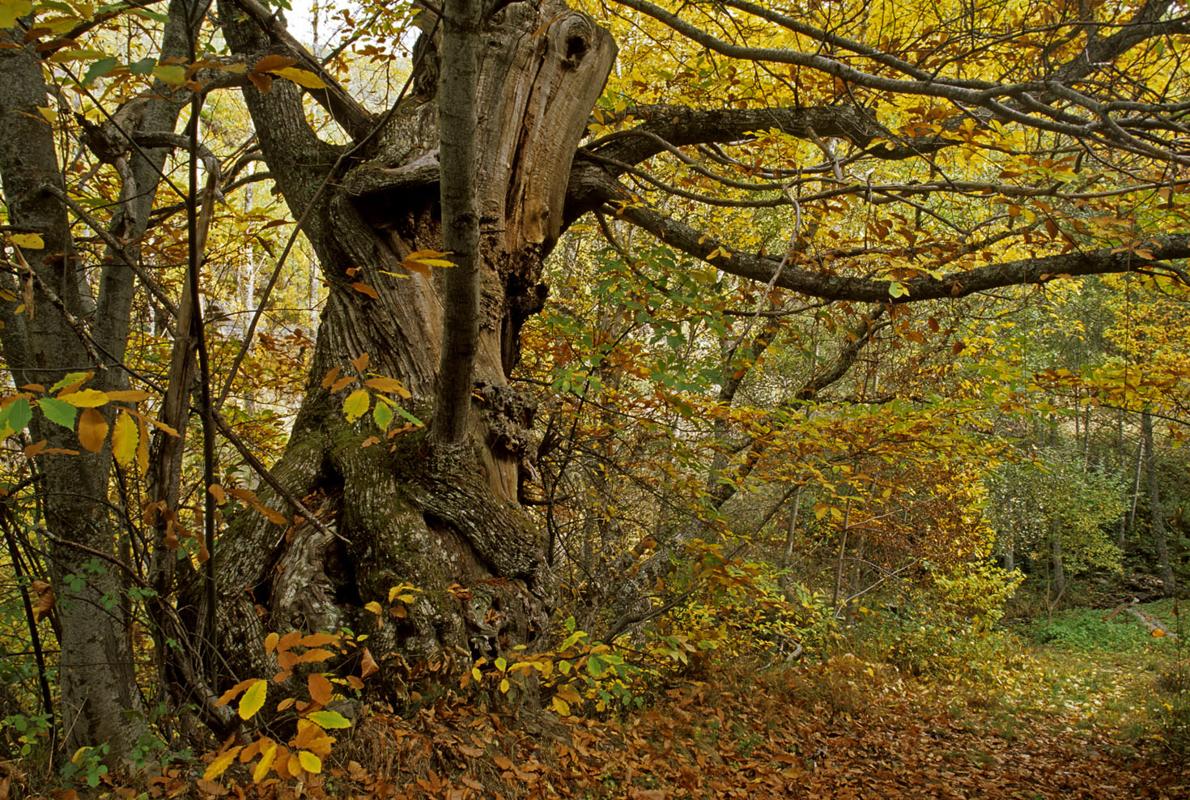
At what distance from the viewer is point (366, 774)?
240 centimetres

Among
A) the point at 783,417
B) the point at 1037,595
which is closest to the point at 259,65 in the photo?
the point at 783,417

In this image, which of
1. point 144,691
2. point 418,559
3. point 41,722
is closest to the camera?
point 41,722

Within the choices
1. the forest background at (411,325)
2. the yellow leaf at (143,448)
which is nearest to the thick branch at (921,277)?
the forest background at (411,325)

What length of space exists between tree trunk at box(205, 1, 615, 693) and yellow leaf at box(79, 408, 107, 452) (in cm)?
109

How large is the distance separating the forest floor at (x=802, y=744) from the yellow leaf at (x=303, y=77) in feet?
6.49

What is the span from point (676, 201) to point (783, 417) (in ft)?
16.6

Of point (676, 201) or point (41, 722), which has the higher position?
point (676, 201)

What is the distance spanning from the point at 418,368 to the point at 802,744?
4.92 metres

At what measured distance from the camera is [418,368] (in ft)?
9.88

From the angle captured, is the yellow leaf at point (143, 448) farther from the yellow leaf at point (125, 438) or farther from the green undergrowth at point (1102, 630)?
the green undergrowth at point (1102, 630)

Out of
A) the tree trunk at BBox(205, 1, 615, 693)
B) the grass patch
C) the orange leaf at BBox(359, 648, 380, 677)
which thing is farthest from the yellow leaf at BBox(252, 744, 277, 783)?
the grass patch

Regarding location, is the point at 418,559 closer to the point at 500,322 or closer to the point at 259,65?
the point at 500,322

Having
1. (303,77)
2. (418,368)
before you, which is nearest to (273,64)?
(303,77)

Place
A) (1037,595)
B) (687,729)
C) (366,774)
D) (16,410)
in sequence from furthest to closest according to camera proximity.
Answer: (1037,595) → (687,729) → (366,774) → (16,410)
